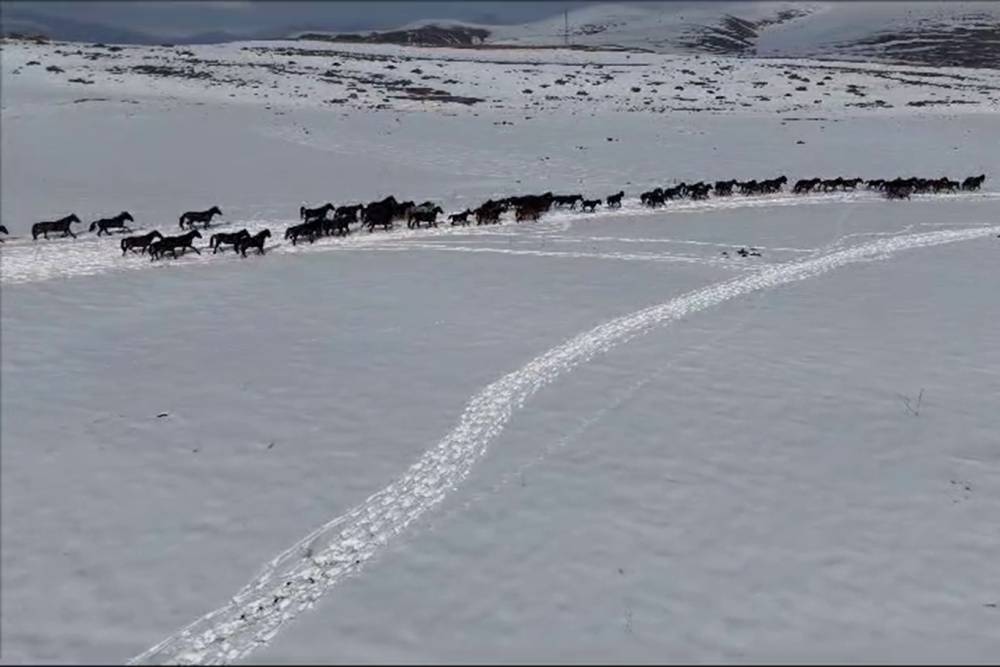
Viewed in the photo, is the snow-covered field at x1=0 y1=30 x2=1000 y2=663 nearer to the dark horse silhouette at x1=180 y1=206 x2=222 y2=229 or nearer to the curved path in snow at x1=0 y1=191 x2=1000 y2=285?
the curved path in snow at x1=0 y1=191 x2=1000 y2=285

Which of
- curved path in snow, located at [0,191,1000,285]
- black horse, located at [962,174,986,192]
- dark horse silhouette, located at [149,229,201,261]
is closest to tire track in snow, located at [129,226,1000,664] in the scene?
curved path in snow, located at [0,191,1000,285]

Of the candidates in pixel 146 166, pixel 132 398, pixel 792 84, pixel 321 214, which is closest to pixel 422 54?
pixel 792 84

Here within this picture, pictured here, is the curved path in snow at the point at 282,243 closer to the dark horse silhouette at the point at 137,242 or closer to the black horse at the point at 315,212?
the dark horse silhouette at the point at 137,242

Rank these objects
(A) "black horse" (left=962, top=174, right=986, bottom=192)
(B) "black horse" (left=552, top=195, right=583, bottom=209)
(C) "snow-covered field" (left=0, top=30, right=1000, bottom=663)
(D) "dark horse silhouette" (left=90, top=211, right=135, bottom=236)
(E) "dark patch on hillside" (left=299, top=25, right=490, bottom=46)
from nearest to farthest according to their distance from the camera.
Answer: (C) "snow-covered field" (left=0, top=30, right=1000, bottom=663)
(D) "dark horse silhouette" (left=90, top=211, right=135, bottom=236)
(B) "black horse" (left=552, top=195, right=583, bottom=209)
(A) "black horse" (left=962, top=174, right=986, bottom=192)
(E) "dark patch on hillside" (left=299, top=25, right=490, bottom=46)

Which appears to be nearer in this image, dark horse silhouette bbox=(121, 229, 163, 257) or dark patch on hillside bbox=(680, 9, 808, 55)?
dark horse silhouette bbox=(121, 229, 163, 257)

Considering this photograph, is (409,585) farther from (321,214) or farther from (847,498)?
(321,214)

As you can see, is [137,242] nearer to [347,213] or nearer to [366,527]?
[347,213]

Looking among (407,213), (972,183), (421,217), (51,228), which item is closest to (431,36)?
(972,183)
